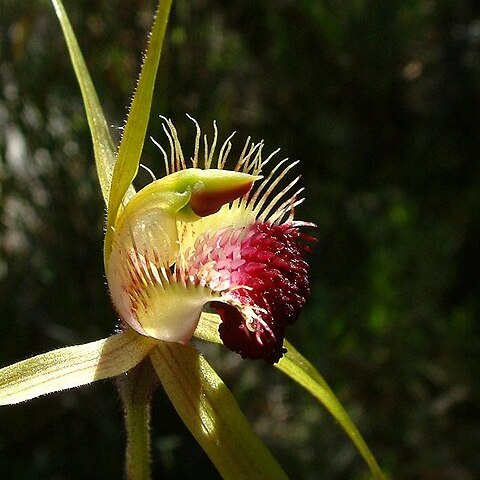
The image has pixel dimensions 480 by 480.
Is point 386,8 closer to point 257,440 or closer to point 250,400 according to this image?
point 250,400

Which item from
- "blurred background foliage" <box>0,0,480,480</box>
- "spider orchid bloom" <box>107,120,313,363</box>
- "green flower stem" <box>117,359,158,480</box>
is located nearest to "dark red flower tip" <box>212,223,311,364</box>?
"spider orchid bloom" <box>107,120,313,363</box>

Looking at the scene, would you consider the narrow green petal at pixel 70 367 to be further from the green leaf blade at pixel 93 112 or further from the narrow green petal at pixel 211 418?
the green leaf blade at pixel 93 112

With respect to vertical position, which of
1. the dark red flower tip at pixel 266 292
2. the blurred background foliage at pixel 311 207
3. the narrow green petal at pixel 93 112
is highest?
the narrow green petal at pixel 93 112

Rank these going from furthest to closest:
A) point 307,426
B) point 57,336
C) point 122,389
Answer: point 307,426, point 57,336, point 122,389

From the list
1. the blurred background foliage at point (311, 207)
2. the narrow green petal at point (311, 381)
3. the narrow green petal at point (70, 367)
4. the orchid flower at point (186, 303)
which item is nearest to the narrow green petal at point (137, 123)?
the orchid flower at point (186, 303)

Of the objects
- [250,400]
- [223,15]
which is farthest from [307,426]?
[223,15]

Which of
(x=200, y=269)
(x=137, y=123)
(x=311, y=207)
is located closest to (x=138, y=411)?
(x=200, y=269)
